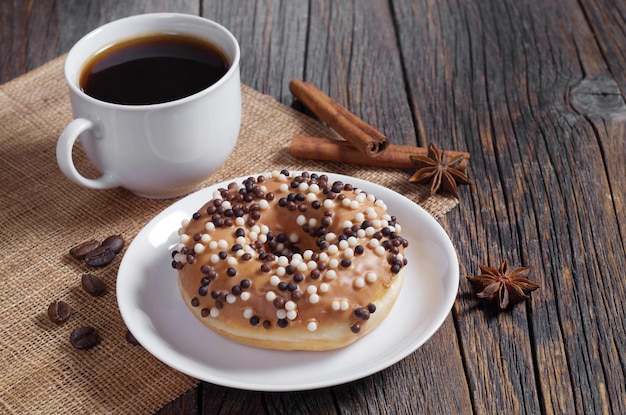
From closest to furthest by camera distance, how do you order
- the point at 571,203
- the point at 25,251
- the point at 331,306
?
the point at 331,306
the point at 25,251
the point at 571,203

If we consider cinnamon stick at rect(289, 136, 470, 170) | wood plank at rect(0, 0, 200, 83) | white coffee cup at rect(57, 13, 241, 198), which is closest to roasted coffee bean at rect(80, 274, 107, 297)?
white coffee cup at rect(57, 13, 241, 198)

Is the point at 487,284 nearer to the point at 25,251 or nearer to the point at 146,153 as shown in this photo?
the point at 146,153

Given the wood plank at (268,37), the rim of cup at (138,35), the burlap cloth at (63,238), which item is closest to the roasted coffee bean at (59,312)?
the burlap cloth at (63,238)

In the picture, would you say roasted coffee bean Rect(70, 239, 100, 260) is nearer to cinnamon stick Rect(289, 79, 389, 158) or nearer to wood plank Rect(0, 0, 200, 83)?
cinnamon stick Rect(289, 79, 389, 158)

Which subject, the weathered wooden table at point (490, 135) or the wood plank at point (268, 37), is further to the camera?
the wood plank at point (268, 37)

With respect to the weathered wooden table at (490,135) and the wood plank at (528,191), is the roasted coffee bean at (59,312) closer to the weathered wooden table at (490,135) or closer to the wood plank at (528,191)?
the weathered wooden table at (490,135)

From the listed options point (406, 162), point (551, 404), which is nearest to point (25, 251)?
point (406, 162)

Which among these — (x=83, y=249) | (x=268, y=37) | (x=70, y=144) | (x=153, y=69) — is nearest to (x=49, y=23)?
(x=268, y=37)
